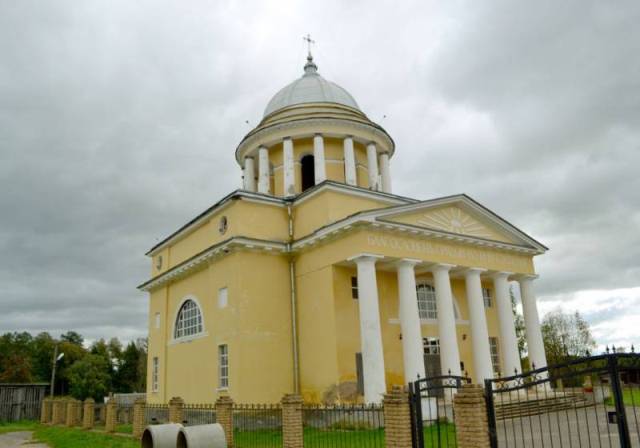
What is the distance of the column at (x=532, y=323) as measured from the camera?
A: 21375mm

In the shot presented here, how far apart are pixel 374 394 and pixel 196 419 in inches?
200

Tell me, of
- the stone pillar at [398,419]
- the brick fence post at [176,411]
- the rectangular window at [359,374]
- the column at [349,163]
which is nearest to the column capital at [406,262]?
the rectangular window at [359,374]

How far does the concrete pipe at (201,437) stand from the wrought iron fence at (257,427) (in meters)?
1.21

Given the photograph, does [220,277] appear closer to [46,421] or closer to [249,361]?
[249,361]

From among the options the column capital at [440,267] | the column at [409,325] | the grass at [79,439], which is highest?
the column capital at [440,267]

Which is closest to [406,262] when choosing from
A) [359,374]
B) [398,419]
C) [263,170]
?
[359,374]

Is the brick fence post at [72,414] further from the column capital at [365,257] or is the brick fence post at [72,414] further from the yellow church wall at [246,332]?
the column capital at [365,257]

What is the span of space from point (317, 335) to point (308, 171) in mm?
8819

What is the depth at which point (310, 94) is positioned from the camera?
2652 cm

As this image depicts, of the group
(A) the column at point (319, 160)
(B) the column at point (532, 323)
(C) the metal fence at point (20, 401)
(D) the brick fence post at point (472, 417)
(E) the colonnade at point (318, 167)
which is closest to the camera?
(D) the brick fence post at point (472, 417)

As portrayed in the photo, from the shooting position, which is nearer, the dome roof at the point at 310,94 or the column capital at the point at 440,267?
the column capital at the point at 440,267

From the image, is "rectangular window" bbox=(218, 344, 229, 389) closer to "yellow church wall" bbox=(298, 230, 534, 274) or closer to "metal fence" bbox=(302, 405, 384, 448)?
"metal fence" bbox=(302, 405, 384, 448)

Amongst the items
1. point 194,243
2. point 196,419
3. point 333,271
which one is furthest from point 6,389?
point 333,271

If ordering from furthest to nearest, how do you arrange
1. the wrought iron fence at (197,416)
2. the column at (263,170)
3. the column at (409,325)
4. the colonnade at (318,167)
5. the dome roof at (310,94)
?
the dome roof at (310,94) < the column at (263,170) < the colonnade at (318,167) < the column at (409,325) < the wrought iron fence at (197,416)
